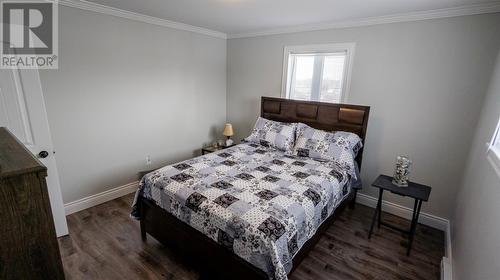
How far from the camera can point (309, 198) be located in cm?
194

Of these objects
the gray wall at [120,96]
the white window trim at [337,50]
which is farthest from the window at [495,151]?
the gray wall at [120,96]

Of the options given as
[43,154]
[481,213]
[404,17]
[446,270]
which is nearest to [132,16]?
[43,154]

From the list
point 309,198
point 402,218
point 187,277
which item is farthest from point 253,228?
point 402,218

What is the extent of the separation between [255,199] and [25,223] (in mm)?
1313

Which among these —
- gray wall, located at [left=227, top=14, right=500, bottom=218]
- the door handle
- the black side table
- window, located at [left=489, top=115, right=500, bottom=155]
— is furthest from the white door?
window, located at [left=489, top=115, right=500, bottom=155]

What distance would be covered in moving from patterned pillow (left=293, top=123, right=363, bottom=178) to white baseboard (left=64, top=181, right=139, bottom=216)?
2298 mm

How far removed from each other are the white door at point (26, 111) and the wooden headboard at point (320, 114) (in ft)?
8.62

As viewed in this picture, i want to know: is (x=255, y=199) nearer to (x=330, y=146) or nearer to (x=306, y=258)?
(x=306, y=258)

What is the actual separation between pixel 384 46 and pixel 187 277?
3124mm

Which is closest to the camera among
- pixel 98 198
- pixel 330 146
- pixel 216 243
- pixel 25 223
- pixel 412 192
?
pixel 25 223

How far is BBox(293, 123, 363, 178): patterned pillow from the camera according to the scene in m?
2.67

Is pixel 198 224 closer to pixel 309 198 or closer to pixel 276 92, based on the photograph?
pixel 309 198

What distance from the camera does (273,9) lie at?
8.27 feet

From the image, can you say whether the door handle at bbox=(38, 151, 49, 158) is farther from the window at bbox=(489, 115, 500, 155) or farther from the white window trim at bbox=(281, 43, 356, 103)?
the window at bbox=(489, 115, 500, 155)
